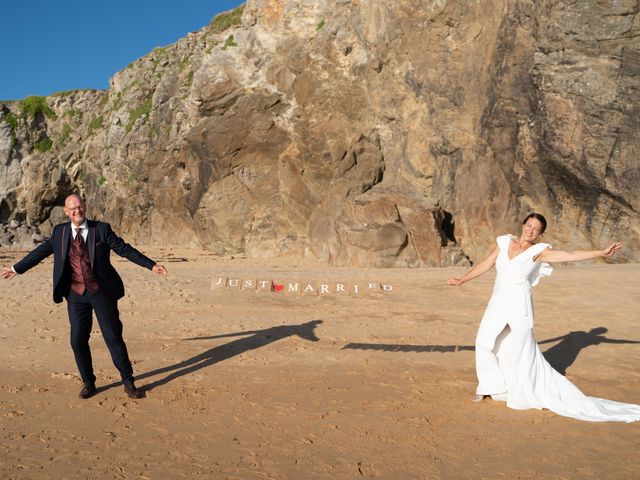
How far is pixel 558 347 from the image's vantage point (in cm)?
762

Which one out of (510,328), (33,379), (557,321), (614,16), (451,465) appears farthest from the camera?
(614,16)

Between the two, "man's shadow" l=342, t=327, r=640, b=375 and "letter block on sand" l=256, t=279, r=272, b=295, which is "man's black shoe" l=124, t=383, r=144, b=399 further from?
"letter block on sand" l=256, t=279, r=272, b=295

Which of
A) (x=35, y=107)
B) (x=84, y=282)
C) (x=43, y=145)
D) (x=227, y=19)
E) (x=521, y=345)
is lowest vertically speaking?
(x=521, y=345)

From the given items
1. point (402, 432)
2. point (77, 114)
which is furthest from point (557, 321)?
point (77, 114)

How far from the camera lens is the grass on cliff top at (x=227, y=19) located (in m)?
25.4

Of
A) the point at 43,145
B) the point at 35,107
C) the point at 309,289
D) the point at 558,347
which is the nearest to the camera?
the point at 558,347

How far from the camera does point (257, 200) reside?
75.9 ft

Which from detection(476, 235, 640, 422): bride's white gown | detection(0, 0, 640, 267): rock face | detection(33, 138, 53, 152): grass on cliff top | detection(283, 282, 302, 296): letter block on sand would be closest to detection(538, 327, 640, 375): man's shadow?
detection(476, 235, 640, 422): bride's white gown

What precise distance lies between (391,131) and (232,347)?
47.2 feet

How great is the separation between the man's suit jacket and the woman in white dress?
309 cm

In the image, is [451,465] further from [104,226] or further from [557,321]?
[557,321]

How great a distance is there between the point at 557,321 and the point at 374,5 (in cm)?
1413

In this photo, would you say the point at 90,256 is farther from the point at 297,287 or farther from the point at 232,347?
the point at 297,287

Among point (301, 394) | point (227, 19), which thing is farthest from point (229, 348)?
point (227, 19)
